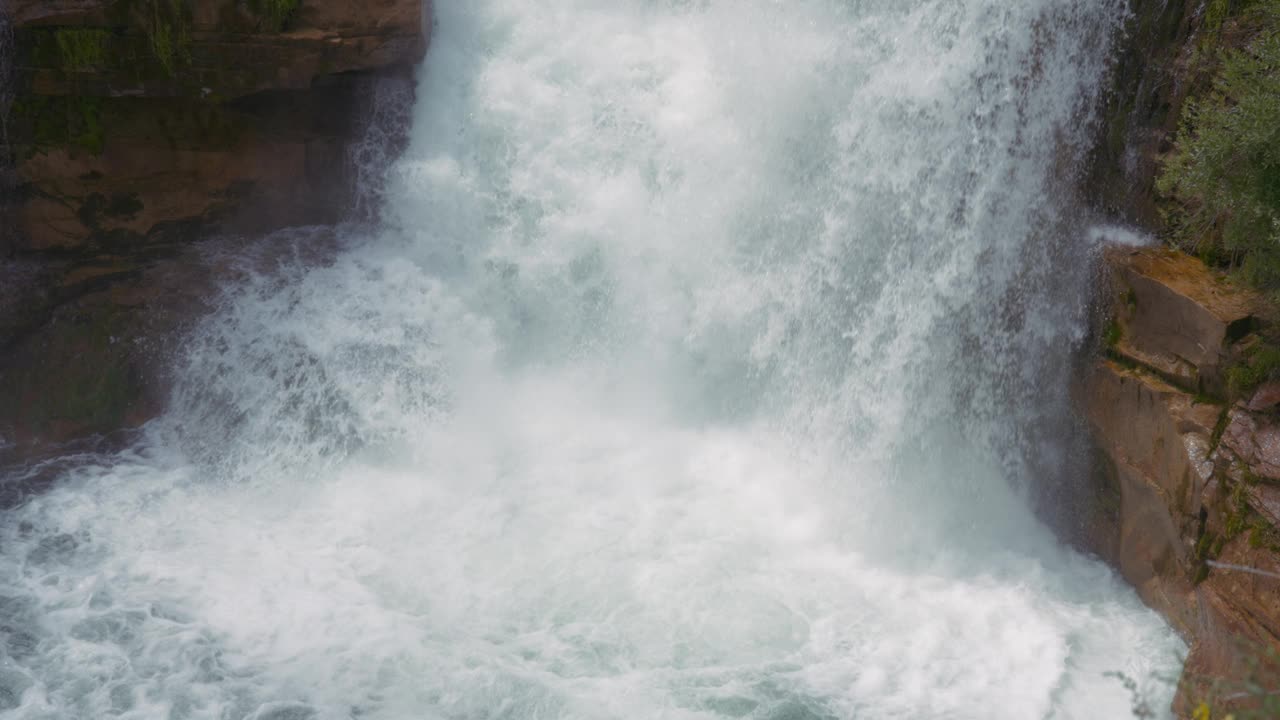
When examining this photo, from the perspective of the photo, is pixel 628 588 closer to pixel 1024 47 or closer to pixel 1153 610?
pixel 1153 610

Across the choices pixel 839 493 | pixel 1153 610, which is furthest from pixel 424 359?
pixel 1153 610

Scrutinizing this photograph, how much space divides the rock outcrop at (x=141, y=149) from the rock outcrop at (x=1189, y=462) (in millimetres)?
7447

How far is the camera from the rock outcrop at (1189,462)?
25.5ft

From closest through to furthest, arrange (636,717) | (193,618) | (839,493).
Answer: (636,717) < (193,618) < (839,493)

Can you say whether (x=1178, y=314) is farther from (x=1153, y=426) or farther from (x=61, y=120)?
(x=61, y=120)

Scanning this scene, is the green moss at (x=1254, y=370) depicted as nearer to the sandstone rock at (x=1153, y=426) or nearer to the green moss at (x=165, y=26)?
the sandstone rock at (x=1153, y=426)

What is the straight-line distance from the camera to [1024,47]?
9508mm

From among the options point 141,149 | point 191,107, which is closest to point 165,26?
point 191,107

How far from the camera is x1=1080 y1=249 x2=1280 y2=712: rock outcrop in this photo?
7766 millimetres

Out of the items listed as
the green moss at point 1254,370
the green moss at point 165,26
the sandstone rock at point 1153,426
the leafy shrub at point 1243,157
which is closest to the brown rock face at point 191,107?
the green moss at point 165,26

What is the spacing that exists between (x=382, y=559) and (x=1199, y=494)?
20.7ft

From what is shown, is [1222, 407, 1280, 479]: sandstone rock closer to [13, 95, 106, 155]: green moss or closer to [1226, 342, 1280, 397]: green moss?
[1226, 342, 1280, 397]: green moss

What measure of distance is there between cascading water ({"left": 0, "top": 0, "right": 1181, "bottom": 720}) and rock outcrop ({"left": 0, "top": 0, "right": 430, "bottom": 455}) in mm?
561

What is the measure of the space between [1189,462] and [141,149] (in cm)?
984
